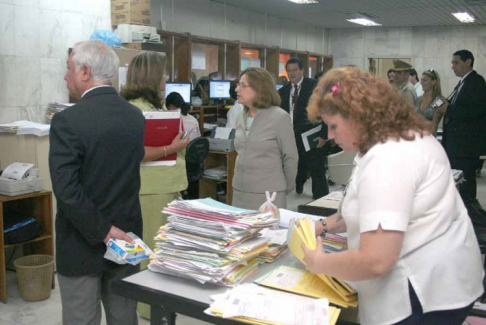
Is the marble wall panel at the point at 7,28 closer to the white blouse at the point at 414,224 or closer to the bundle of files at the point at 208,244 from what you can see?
the bundle of files at the point at 208,244

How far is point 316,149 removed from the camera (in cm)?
554

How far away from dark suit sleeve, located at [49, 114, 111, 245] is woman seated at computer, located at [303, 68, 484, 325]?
867 millimetres

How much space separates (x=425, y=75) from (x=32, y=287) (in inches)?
179

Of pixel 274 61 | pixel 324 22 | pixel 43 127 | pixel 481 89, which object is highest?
pixel 324 22

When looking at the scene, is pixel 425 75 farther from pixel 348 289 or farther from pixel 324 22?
pixel 324 22

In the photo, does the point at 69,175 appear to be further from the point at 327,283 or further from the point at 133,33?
the point at 133,33

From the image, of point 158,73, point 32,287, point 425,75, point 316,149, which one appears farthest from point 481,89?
point 32,287

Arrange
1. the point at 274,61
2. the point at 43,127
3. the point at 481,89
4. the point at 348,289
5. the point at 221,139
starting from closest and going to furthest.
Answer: the point at 348,289 → the point at 43,127 → the point at 481,89 → the point at 221,139 → the point at 274,61

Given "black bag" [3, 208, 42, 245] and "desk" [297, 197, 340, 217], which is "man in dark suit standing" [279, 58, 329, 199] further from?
"black bag" [3, 208, 42, 245]

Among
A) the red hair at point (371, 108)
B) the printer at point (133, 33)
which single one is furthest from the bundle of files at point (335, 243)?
the printer at point (133, 33)

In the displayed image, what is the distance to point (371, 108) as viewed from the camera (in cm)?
125

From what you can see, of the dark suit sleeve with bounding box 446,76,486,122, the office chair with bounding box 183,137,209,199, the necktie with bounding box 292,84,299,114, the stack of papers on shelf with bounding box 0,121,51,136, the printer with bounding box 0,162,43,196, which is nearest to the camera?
the printer with bounding box 0,162,43,196

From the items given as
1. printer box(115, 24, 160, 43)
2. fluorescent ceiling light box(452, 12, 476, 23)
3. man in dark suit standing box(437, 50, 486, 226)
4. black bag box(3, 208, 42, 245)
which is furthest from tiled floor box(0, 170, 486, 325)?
fluorescent ceiling light box(452, 12, 476, 23)

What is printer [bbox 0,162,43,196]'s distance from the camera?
331 centimetres
